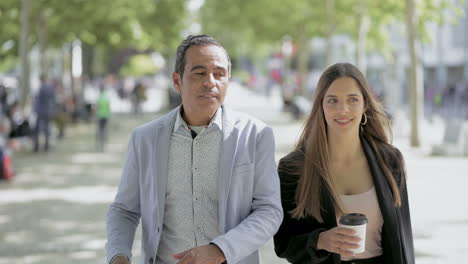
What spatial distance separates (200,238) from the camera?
2904 mm

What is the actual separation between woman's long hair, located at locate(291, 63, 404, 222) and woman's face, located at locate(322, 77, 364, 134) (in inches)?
1.3

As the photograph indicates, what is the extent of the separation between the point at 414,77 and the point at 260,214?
1707cm

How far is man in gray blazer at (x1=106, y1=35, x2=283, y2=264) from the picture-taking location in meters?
2.87

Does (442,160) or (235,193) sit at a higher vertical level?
(235,193)

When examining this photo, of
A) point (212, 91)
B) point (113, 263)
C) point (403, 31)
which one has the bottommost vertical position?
point (113, 263)

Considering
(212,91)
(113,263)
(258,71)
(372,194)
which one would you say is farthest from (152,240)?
(258,71)

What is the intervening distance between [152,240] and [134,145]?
417mm

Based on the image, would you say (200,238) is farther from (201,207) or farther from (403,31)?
A: (403,31)

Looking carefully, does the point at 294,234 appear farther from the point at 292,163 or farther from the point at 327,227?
the point at 292,163

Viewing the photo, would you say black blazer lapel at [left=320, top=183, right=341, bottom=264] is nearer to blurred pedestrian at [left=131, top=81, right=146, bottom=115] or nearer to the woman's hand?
the woman's hand

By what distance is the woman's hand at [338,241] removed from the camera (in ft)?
9.75

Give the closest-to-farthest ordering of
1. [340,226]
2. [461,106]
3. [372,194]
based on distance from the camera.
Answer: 1. [340,226]
2. [372,194]
3. [461,106]

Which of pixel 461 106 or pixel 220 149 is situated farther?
pixel 461 106

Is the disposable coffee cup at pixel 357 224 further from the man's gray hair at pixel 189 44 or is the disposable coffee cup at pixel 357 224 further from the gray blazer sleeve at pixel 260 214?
the man's gray hair at pixel 189 44
